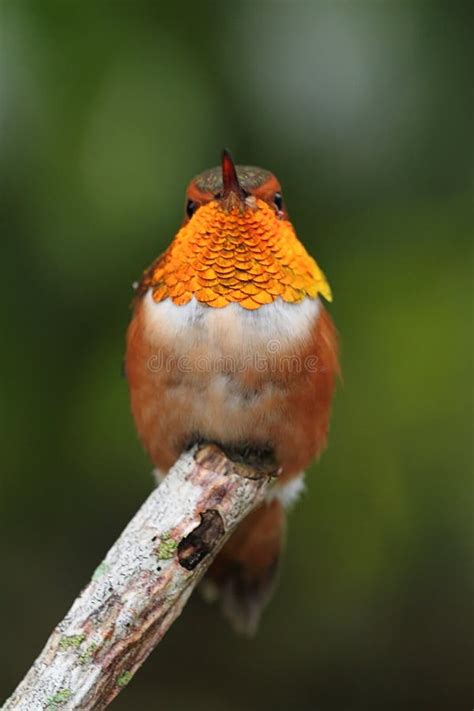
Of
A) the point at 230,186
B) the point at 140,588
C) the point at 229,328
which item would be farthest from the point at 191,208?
the point at 140,588

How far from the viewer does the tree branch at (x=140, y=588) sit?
2.24 meters

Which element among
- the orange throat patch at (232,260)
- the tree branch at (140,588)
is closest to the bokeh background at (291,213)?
the orange throat patch at (232,260)

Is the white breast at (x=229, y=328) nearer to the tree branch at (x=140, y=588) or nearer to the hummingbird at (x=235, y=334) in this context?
the hummingbird at (x=235, y=334)

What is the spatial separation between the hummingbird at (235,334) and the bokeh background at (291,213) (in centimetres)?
76

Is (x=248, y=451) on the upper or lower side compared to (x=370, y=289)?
lower

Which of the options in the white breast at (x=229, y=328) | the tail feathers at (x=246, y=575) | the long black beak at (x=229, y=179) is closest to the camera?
the long black beak at (x=229, y=179)

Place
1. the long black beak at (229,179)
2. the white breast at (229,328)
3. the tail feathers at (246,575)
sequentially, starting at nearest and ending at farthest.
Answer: the long black beak at (229,179) → the white breast at (229,328) → the tail feathers at (246,575)

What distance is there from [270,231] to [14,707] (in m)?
1.38

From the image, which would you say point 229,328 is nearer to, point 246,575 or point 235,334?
point 235,334

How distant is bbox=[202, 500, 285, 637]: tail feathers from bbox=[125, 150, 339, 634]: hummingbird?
51 centimetres

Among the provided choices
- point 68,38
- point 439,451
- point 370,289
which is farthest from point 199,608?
point 68,38

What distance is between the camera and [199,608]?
13.7ft

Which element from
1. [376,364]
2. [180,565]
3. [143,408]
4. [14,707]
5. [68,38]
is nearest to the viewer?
[14,707]

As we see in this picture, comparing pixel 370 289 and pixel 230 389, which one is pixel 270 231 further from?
pixel 370 289
